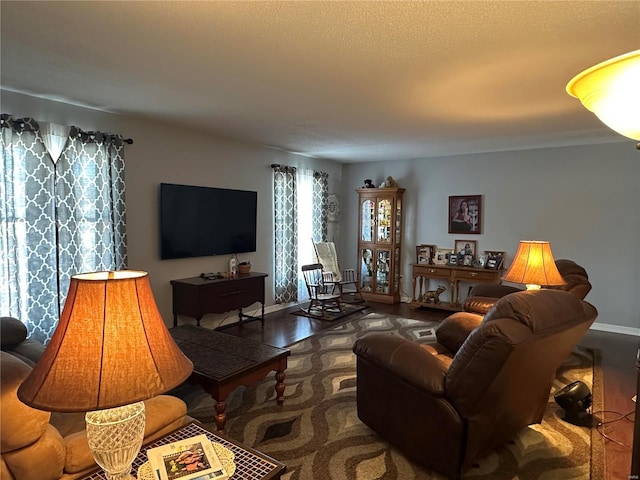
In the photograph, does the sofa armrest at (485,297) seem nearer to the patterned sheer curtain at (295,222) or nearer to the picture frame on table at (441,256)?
the picture frame on table at (441,256)

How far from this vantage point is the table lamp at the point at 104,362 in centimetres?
98

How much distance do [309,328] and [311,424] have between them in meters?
2.24

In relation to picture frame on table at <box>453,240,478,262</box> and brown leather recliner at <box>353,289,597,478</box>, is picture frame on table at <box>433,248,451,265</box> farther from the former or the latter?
brown leather recliner at <box>353,289,597,478</box>

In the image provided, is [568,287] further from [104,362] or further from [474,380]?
[104,362]

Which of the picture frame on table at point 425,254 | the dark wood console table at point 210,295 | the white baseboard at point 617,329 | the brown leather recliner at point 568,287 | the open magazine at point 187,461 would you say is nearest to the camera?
the open magazine at point 187,461

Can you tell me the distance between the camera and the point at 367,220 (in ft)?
22.0

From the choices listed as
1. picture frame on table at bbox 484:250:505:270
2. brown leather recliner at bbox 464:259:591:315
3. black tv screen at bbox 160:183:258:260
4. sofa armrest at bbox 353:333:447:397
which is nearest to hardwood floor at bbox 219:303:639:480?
brown leather recliner at bbox 464:259:591:315

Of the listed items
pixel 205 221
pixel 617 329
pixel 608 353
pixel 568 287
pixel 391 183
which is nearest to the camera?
pixel 568 287

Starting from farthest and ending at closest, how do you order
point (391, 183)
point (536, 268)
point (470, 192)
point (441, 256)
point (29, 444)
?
point (391, 183) < point (441, 256) < point (470, 192) < point (536, 268) < point (29, 444)

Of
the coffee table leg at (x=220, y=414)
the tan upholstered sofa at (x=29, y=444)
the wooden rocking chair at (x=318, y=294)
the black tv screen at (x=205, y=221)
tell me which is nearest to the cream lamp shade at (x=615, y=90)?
the tan upholstered sofa at (x=29, y=444)

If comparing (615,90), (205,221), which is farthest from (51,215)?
(615,90)

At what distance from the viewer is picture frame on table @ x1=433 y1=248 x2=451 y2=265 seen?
6.10m

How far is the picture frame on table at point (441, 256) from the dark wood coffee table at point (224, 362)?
12.7 feet

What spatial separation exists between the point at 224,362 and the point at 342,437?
92 centimetres
